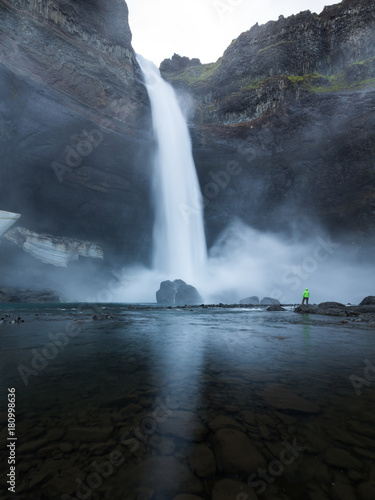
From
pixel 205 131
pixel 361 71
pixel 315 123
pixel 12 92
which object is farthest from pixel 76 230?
pixel 361 71

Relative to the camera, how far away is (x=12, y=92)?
2791 cm

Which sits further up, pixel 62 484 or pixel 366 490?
pixel 366 490

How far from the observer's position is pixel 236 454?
228 cm

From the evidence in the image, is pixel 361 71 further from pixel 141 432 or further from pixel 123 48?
pixel 141 432

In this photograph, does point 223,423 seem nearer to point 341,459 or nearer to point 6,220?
point 341,459

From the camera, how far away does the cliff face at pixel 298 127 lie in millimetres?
36094

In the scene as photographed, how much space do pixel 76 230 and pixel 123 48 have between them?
1167 inches

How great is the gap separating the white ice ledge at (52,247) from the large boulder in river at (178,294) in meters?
15.5

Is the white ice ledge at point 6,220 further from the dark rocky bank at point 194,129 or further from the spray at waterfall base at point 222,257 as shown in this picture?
the spray at waterfall base at point 222,257

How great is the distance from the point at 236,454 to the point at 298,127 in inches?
1764

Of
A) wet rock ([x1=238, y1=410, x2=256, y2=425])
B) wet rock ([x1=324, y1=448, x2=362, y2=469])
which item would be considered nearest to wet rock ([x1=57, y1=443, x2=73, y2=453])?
wet rock ([x1=238, y1=410, x2=256, y2=425])

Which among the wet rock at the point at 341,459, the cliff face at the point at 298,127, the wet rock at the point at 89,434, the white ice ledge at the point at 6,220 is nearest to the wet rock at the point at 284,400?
the wet rock at the point at 341,459

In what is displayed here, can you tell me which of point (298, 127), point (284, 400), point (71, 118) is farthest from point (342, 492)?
point (298, 127)

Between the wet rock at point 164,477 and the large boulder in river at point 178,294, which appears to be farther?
the large boulder in river at point 178,294
